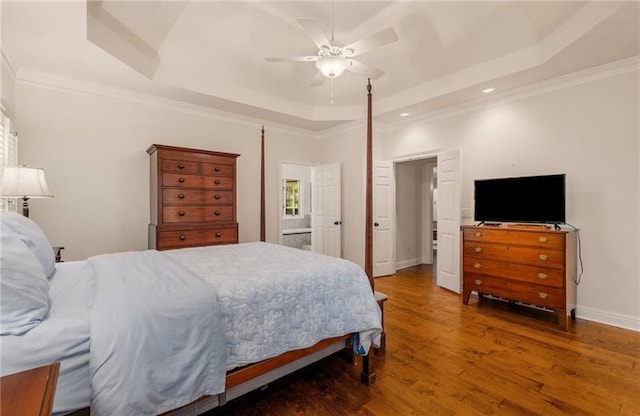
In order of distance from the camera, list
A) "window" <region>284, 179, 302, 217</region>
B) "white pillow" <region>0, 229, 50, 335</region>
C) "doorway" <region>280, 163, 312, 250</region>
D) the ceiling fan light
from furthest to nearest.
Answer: "window" <region>284, 179, 302, 217</region> < "doorway" <region>280, 163, 312, 250</region> < the ceiling fan light < "white pillow" <region>0, 229, 50, 335</region>

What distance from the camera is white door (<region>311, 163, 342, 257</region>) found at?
5.46 m

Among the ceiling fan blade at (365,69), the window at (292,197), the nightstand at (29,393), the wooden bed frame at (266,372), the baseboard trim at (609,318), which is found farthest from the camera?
the window at (292,197)

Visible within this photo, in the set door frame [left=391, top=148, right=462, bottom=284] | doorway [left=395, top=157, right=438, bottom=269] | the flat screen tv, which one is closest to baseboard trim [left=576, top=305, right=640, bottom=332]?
the flat screen tv

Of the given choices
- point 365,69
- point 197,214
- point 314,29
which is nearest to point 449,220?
point 365,69

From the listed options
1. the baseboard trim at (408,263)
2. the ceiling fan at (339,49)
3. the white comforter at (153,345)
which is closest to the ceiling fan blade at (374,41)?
the ceiling fan at (339,49)

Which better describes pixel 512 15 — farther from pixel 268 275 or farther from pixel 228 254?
pixel 228 254

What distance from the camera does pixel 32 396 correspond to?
69cm

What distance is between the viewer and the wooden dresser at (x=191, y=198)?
353 centimetres

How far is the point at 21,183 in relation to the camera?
2.37m

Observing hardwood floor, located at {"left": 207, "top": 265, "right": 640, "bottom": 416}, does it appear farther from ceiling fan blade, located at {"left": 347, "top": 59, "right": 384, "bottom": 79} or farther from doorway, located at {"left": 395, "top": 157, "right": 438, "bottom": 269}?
doorway, located at {"left": 395, "top": 157, "right": 438, "bottom": 269}

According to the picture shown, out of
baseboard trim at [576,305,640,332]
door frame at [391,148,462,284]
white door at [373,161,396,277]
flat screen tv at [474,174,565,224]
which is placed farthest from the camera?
white door at [373,161,396,277]

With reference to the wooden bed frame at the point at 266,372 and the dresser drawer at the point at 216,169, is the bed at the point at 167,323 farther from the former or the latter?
the dresser drawer at the point at 216,169

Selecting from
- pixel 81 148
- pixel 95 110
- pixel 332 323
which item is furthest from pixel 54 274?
pixel 95 110

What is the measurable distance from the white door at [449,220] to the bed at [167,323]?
8.45 feet
